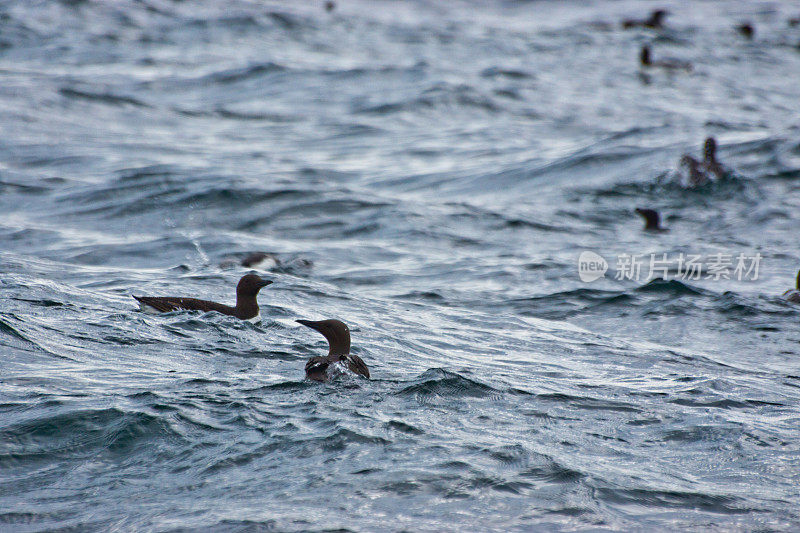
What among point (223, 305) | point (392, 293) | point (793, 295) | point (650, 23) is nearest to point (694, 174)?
point (793, 295)

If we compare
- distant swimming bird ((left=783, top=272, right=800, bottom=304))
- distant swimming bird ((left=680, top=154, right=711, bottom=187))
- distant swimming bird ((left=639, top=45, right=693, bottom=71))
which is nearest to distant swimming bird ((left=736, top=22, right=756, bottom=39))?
distant swimming bird ((left=639, top=45, right=693, bottom=71))

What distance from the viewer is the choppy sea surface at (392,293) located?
577cm

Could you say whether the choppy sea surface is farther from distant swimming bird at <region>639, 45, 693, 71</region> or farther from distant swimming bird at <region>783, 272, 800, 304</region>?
distant swimming bird at <region>639, 45, 693, 71</region>

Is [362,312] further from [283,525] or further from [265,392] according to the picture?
[283,525]

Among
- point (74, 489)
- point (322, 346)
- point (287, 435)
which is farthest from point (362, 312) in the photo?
point (74, 489)

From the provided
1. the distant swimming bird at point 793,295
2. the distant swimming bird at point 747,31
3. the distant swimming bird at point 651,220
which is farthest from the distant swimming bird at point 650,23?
the distant swimming bird at point 793,295

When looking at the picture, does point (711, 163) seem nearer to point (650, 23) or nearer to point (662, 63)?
point (662, 63)

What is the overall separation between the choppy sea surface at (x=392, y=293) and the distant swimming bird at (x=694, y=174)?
0.26m

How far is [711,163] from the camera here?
16172 mm

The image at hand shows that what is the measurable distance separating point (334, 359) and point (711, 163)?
10.7 m

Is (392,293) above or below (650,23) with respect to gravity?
below

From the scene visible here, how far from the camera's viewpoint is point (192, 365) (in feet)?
25.0

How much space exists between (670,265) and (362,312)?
410 cm

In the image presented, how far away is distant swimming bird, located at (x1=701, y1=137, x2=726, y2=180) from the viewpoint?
632 inches
